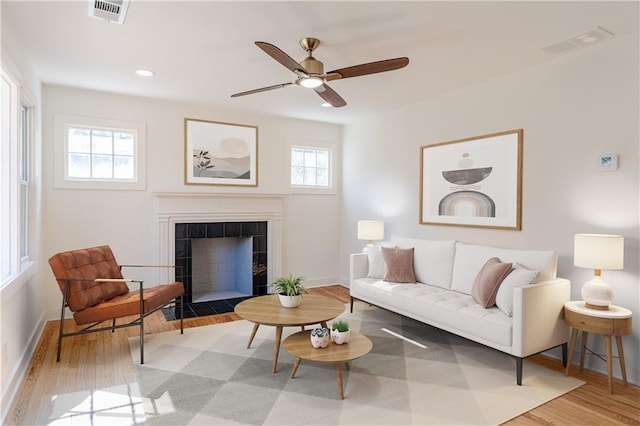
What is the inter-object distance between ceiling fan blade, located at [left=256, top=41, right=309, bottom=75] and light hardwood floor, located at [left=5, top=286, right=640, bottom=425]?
8.26ft

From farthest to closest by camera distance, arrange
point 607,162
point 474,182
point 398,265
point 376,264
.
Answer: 1. point 376,264
2. point 398,265
3. point 474,182
4. point 607,162

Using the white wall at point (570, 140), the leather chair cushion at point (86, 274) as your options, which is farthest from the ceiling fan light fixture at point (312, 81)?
the leather chair cushion at point (86, 274)

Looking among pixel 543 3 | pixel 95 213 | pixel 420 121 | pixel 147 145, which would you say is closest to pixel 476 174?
pixel 420 121

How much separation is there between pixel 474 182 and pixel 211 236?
3319 millimetres

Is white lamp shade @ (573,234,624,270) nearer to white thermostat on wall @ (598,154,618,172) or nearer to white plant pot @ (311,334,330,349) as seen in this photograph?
white thermostat on wall @ (598,154,618,172)

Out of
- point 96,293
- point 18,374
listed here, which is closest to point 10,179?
point 96,293

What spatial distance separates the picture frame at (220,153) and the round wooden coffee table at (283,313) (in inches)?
87.1

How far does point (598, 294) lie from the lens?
2814mm

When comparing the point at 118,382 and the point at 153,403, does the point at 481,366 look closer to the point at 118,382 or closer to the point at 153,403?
the point at 153,403

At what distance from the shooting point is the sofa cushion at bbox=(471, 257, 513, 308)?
3223 mm

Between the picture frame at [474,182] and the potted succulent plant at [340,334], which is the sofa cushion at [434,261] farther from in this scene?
the potted succulent plant at [340,334]

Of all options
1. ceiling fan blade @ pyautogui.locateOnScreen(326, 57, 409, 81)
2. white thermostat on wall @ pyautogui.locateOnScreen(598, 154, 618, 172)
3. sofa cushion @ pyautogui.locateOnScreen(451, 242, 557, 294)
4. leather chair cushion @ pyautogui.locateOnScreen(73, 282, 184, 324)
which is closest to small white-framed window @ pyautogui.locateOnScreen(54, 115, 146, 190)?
leather chair cushion @ pyautogui.locateOnScreen(73, 282, 184, 324)

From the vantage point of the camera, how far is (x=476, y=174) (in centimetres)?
411

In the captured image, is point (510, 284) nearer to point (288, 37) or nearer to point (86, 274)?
point (288, 37)
